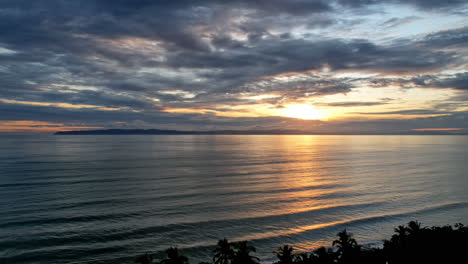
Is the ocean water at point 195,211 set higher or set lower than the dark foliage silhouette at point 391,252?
lower

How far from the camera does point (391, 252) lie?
958 inches

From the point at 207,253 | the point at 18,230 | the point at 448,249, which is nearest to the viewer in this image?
the point at 448,249

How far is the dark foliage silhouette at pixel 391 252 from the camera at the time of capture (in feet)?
66.4

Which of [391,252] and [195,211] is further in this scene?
[195,211]

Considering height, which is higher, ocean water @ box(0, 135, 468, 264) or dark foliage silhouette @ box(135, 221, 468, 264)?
dark foliage silhouette @ box(135, 221, 468, 264)

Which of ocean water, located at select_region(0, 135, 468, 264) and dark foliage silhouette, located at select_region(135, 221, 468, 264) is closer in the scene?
dark foliage silhouette, located at select_region(135, 221, 468, 264)

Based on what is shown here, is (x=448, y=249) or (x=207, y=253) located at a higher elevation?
(x=448, y=249)

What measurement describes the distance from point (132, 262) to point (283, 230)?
17.5 meters

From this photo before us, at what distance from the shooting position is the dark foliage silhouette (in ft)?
66.4

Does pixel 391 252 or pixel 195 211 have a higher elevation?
pixel 391 252

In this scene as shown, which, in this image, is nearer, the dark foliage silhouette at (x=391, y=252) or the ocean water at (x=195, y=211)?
the dark foliage silhouette at (x=391, y=252)

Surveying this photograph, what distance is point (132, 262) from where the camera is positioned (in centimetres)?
2667

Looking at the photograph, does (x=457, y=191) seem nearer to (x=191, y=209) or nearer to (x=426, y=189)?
(x=426, y=189)

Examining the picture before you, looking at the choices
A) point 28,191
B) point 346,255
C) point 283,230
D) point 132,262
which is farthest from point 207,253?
point 28,191
